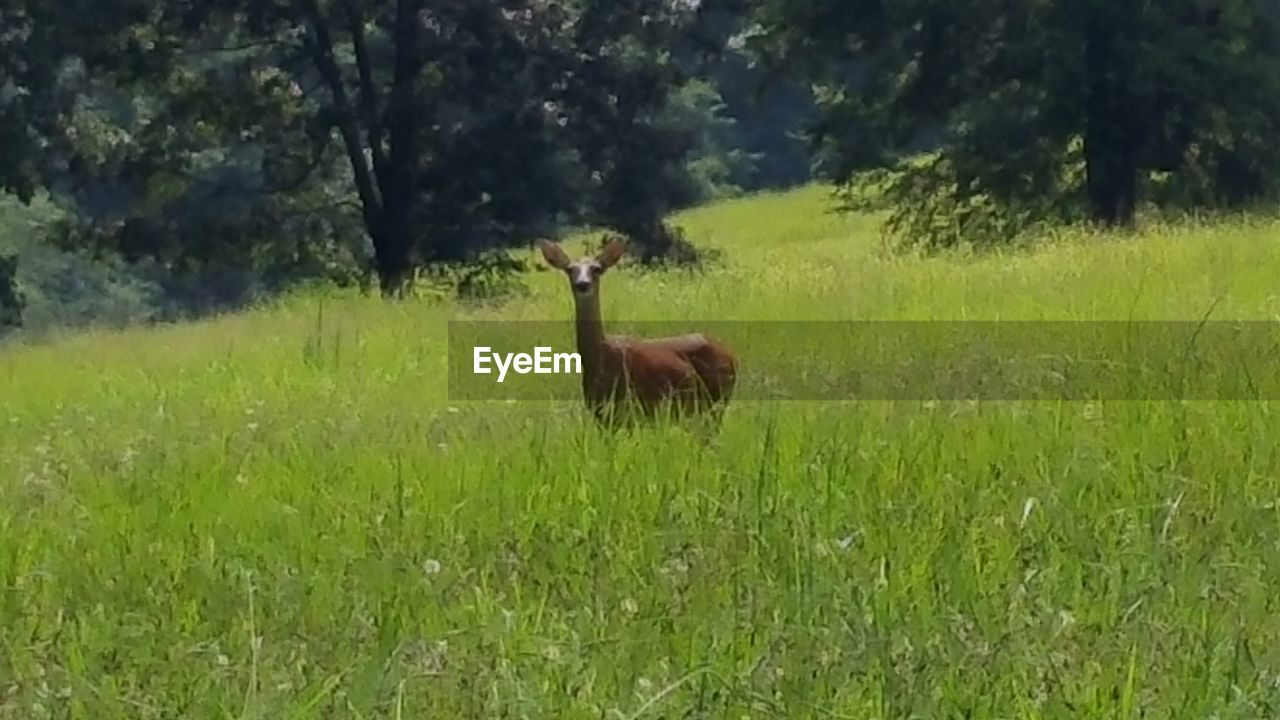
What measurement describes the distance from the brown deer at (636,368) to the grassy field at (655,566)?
178 mm

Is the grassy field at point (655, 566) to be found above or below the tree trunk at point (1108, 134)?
below

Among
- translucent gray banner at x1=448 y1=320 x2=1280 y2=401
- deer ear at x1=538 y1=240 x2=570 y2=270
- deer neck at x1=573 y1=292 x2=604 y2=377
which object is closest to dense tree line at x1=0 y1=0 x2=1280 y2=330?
translucent gray banner at x1=448 y1=320 x2=1280 y2=401

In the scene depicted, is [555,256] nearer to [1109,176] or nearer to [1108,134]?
[1108,134]

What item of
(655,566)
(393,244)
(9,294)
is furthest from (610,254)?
(9,294)

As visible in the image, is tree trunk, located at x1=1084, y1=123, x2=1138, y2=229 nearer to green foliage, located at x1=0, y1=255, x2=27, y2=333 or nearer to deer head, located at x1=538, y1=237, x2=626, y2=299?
green foliage, located at x1=0, y1=255, x2=27, y2=333

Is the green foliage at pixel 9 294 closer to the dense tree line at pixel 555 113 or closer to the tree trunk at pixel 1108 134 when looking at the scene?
the dense tree line at pixel 555 113

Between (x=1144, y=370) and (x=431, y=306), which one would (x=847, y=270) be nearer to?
(x=431, y=306)

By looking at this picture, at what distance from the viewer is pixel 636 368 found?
788 centimetres

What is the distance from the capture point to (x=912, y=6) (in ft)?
76.6

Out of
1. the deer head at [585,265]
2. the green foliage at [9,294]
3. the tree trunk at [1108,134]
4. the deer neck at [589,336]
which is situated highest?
the tree trunk at [1108,134]

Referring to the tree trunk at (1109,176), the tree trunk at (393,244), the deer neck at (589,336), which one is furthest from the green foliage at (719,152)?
the deer neck at (589,336)

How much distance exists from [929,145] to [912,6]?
8.58 metres

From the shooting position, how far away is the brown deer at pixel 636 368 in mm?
7645

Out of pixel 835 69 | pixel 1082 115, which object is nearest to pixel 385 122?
pixel 835 69
